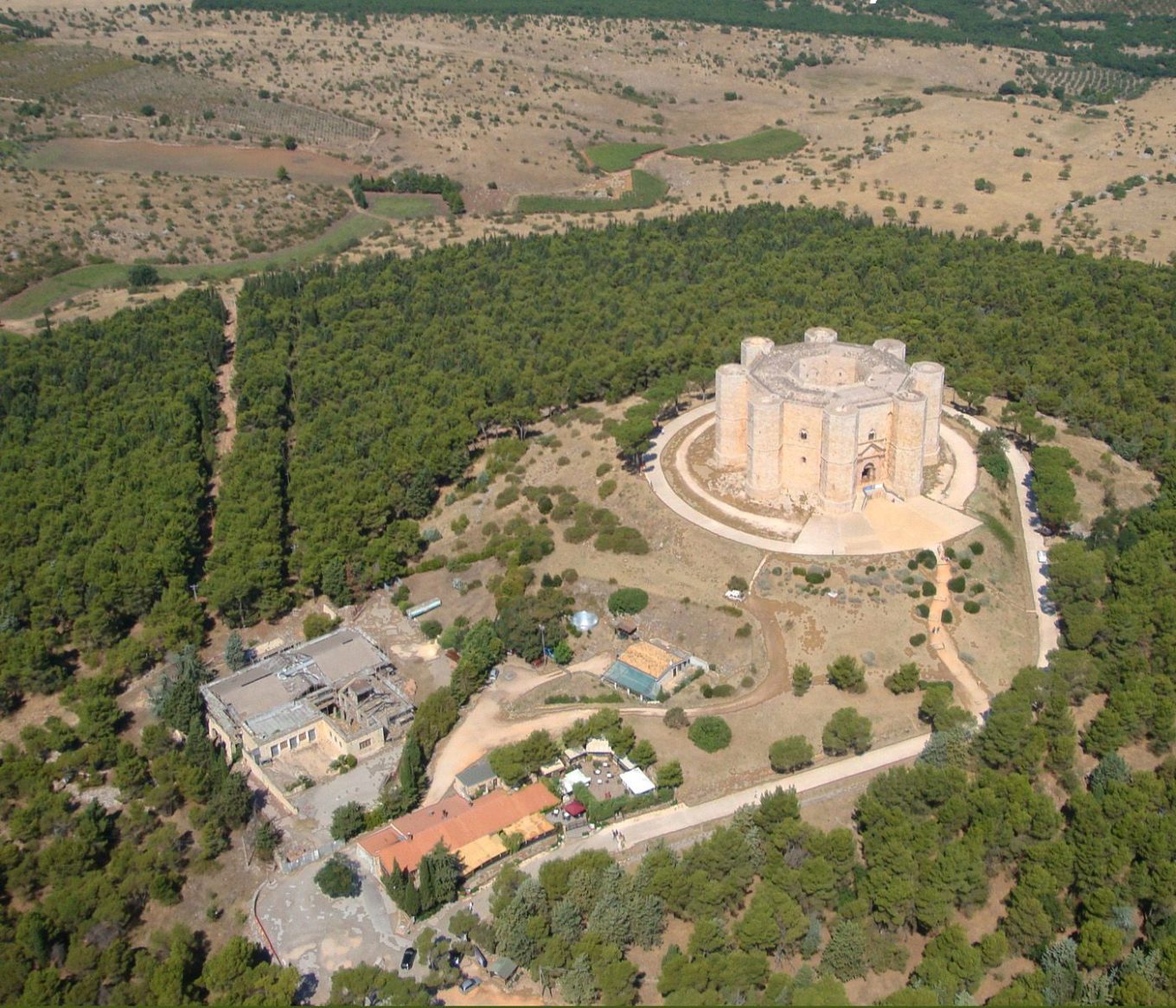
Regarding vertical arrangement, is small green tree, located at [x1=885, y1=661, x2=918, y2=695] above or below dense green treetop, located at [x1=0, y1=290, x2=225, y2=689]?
above

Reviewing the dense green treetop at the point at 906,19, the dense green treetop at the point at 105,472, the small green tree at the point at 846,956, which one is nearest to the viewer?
the small green tree at the point at 846,956

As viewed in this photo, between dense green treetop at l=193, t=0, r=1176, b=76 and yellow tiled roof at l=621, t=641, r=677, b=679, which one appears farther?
dense green treetop at l=193, t=0, r=1176, b=76

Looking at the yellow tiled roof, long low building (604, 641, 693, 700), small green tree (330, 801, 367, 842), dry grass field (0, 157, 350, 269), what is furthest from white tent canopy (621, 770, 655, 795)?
dry grass field (0, 157, 350, 269)

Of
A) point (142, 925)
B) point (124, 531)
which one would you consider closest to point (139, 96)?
point (124, 531)

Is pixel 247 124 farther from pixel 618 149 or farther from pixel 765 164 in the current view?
pixel 765 164

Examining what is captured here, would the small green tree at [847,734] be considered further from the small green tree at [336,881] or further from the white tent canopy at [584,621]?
the small green tree at [336,881]

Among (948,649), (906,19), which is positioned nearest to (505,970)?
(948,649)

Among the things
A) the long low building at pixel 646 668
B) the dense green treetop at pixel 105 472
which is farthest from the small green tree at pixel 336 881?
the dense green treetop at pixel 105 472

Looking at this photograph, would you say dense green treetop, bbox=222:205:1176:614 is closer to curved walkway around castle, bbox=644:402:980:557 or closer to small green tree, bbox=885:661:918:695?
curved walkway around castle, bbox=644:402:980:557

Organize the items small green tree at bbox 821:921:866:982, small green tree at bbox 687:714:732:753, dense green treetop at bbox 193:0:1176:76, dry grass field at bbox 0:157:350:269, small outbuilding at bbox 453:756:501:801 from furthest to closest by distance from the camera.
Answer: dense green treetop at bbox 193:0:1176:76 → dry grass field at bbox 0:157:350:269 → small green tree at bbox 687:714:732:753 → small outbuilding at bbox 453:756:501:801 → small green tree at bbox 821:921:866:982
